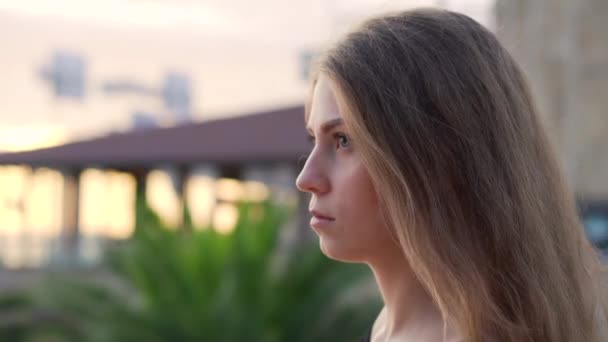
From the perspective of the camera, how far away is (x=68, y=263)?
1549cm

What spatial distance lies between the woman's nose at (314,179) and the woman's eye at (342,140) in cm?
4

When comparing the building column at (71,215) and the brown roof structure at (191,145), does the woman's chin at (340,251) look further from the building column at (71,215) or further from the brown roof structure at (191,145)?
the building column at (71,215)

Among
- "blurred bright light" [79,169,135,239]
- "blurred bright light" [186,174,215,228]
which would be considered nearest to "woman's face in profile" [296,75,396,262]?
"blurred bright light" [186,174,215,228]

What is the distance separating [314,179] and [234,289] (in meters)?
5.19

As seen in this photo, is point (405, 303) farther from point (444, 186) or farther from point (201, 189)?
point (201, 189)

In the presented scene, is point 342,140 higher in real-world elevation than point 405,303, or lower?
higher

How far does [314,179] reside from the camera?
1.44 m

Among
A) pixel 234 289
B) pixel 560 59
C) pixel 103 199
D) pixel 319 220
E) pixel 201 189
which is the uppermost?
pixel 560 59

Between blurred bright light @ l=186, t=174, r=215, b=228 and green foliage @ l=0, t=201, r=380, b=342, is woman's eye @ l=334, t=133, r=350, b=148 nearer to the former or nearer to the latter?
green foliage @ l=0, t=201, r=380, b=342

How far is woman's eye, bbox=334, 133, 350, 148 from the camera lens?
4.73 ft

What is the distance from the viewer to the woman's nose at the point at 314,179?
144 cm

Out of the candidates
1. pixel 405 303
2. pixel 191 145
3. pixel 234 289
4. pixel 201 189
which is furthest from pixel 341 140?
pixel 201 189

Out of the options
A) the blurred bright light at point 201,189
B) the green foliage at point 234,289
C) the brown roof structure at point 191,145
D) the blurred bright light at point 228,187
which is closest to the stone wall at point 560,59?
the green foliage at point 234,289

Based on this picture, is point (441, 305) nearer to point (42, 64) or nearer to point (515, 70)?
point (515, 70)
